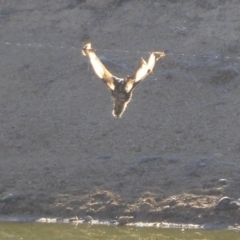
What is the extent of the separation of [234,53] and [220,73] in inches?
30.0

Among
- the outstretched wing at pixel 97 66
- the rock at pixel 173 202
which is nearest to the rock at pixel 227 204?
the rock at pixel 173 202

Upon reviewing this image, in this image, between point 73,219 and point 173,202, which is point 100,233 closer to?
point 73,219

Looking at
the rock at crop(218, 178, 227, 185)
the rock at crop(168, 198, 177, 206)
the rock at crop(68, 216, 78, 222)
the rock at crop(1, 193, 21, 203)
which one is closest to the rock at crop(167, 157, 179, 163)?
the rock at crop(218, 178, 227, 185)

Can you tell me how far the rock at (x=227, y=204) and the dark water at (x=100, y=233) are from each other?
53 centimetres

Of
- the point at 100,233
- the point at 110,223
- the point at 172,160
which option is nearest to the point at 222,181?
the point at 172,160

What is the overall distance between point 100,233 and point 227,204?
178 centimetres

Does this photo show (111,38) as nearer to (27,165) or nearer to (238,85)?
(238,85)

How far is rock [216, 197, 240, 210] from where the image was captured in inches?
491

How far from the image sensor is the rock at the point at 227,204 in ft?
40.9

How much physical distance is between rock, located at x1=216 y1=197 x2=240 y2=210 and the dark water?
53 centimetres

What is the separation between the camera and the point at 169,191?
13.3m

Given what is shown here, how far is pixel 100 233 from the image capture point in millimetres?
12055

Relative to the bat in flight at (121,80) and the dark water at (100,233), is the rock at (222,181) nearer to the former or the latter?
the dark water at (100,233)

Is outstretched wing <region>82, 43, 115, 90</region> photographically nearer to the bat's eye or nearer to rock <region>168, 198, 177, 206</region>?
the bat's eye
